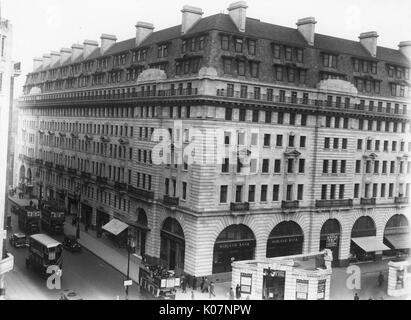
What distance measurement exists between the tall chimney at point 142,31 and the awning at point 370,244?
3543cm

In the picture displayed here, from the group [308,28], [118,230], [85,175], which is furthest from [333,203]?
[85,175]

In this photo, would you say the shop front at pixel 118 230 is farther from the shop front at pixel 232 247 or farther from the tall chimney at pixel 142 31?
the tall chimney at pixel 142 31

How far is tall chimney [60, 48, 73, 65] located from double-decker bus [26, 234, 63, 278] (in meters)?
43.3

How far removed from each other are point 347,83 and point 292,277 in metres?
24.5

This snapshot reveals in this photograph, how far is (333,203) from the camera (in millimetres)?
56969

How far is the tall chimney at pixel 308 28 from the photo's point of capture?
182 ft

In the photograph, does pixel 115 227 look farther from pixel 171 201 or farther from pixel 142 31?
pixel 142 31

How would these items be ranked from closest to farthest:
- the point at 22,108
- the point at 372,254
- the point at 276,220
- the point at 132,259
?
1. the point at 276,220
2. the point at 132,259
3. the point at 372,254
4. the point at 22,108

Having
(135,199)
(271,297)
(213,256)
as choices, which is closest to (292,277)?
(271,297)

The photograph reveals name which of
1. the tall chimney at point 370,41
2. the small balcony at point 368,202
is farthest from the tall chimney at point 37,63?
the small balcony at point 368,202

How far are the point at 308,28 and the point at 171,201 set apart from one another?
78.1 feet

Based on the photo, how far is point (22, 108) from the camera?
9675 centimetres

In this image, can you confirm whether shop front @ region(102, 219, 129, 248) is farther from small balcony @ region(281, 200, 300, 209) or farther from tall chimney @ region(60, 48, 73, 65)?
tall chimney @ region(60, 48, 73, 65)
